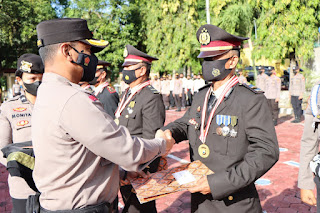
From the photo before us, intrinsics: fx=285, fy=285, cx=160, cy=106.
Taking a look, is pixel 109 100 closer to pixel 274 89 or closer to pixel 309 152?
pixel 309 152

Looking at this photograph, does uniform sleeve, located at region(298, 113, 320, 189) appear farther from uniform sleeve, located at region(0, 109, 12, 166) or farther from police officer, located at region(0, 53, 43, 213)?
uniform sleeve, located at region(0, 109, 12, 166)

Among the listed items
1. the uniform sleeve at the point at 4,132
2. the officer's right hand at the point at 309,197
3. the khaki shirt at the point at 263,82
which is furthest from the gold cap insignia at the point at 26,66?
the khaki shirt at the point at 263,82

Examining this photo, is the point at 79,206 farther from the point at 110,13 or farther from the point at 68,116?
the point at 110,13

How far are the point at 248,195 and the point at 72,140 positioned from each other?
4.58ft

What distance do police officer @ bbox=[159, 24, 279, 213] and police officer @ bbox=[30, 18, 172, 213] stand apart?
563 millimetres

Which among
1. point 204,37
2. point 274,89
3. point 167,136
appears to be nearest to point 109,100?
point 167,136

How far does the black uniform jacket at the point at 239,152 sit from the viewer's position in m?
1.99

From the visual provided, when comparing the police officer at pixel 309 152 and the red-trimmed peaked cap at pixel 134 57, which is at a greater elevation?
the red-trimmed peaked cap at pixel 134 57

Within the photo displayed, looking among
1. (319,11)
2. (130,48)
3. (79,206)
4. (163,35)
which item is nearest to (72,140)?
(79,206)

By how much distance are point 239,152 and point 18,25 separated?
91.7ft

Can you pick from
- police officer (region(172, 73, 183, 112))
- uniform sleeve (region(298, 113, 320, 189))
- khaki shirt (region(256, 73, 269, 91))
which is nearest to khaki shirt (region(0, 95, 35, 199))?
uniform sleeve (region(298, 113, 320, 189))

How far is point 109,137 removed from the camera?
1683 mm

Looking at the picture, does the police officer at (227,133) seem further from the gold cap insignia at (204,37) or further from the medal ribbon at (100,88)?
the medal ribbon at (100,88)

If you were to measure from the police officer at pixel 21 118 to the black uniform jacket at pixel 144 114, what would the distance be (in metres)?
1.21
